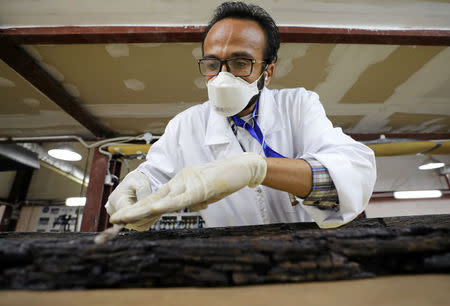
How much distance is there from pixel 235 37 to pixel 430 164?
16.4 feet

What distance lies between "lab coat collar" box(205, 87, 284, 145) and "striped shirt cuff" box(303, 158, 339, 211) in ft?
1.45

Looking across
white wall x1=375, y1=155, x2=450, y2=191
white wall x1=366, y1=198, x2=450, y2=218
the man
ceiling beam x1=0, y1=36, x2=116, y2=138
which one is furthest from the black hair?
white wall x1=366, y1=198, x2=450, y2=218

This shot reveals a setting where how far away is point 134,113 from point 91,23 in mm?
1315

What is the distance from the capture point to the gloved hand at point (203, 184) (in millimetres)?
746

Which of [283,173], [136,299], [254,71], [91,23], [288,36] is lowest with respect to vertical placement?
[136,299]

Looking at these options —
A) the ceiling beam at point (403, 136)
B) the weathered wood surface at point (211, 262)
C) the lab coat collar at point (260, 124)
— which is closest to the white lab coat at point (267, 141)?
the lab coat collar at point (260, 124)

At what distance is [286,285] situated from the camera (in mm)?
463

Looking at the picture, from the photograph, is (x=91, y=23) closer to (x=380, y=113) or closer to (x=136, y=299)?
(x=136, y=299)

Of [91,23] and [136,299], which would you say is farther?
[91,23]

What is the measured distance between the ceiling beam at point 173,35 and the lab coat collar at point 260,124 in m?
0.88

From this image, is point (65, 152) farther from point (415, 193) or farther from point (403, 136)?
point (415, 193)

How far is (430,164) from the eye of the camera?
436cm

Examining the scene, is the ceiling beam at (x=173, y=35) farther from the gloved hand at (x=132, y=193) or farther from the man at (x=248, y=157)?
the gloved hand at (x=132, y=193)

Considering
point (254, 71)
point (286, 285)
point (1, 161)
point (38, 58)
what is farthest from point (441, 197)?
point (1, 161)
